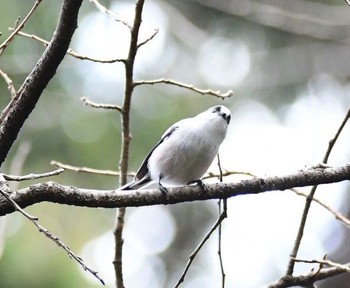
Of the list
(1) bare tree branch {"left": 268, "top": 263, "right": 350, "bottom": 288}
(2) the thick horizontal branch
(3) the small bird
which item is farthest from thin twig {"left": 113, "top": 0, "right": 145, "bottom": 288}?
(1) bare tree branch {"left": 268, "top": 263, "right": 350, "bottom": 288}

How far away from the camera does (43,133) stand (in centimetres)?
545

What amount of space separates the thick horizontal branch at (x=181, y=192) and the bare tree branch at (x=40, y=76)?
0.19m

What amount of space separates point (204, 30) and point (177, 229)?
211 centimetres

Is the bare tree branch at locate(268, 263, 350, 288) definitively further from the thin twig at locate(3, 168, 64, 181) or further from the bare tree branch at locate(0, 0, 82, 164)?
the bare tree branch at locate(0, 0, 82, 164)

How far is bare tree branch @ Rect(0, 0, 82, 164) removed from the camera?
5.54 ft

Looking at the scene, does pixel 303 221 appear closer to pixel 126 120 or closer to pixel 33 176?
pixel 126 120

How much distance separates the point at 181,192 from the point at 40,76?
0.65 meters

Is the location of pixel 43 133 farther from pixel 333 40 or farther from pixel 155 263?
pixel 333 40

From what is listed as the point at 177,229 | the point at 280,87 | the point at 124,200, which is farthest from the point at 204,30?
the point at 124,200

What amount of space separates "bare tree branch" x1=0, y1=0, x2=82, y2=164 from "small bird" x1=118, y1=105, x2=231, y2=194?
3.12 ft

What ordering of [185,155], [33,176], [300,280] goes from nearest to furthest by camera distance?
[33,176]
[300,280]
[185,155]

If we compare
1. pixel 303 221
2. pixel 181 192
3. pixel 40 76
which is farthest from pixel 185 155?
pixel 40 76

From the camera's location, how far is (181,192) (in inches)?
86.4

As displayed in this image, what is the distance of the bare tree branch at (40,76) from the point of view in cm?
169
